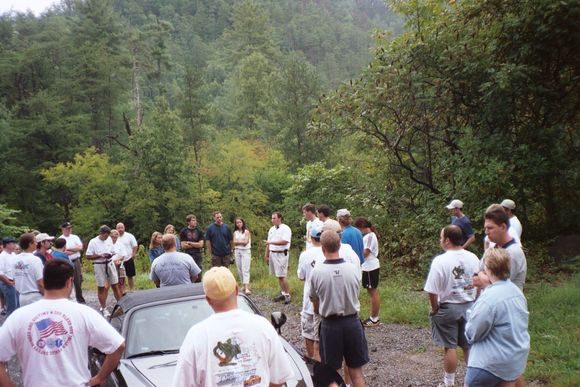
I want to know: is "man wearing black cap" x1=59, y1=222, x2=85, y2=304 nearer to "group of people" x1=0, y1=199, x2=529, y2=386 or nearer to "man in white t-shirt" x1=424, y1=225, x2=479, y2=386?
"group of people" x1=0, y1=199, x2=529, y2=386

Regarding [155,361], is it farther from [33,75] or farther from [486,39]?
[33,75]

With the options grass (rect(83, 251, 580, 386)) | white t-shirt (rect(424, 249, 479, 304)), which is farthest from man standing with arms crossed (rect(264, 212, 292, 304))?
white t-shirt (rect(424, 249, 479, 304))

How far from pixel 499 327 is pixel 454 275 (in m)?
1.91

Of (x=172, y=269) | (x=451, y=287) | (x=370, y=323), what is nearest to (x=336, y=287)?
(x=451, y=287)

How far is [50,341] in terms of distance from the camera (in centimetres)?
353

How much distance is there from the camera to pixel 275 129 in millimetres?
45625

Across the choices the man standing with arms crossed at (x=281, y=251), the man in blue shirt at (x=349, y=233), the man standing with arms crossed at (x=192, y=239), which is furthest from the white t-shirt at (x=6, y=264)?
the man in blue shirt at (x=349, y=233)

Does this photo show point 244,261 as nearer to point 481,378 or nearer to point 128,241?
point 128,241

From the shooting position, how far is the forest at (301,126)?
1394cm

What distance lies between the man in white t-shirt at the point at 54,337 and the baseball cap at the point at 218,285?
113 cm

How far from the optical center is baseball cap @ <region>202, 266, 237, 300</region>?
3037 millimetres

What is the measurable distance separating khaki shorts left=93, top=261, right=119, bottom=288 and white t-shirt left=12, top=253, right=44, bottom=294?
3446 millimetres

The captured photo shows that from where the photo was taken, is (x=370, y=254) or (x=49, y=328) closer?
(x=49, y=328)

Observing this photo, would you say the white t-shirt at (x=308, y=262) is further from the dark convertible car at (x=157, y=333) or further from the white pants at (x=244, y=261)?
the white pants at (x=244, y=261)
